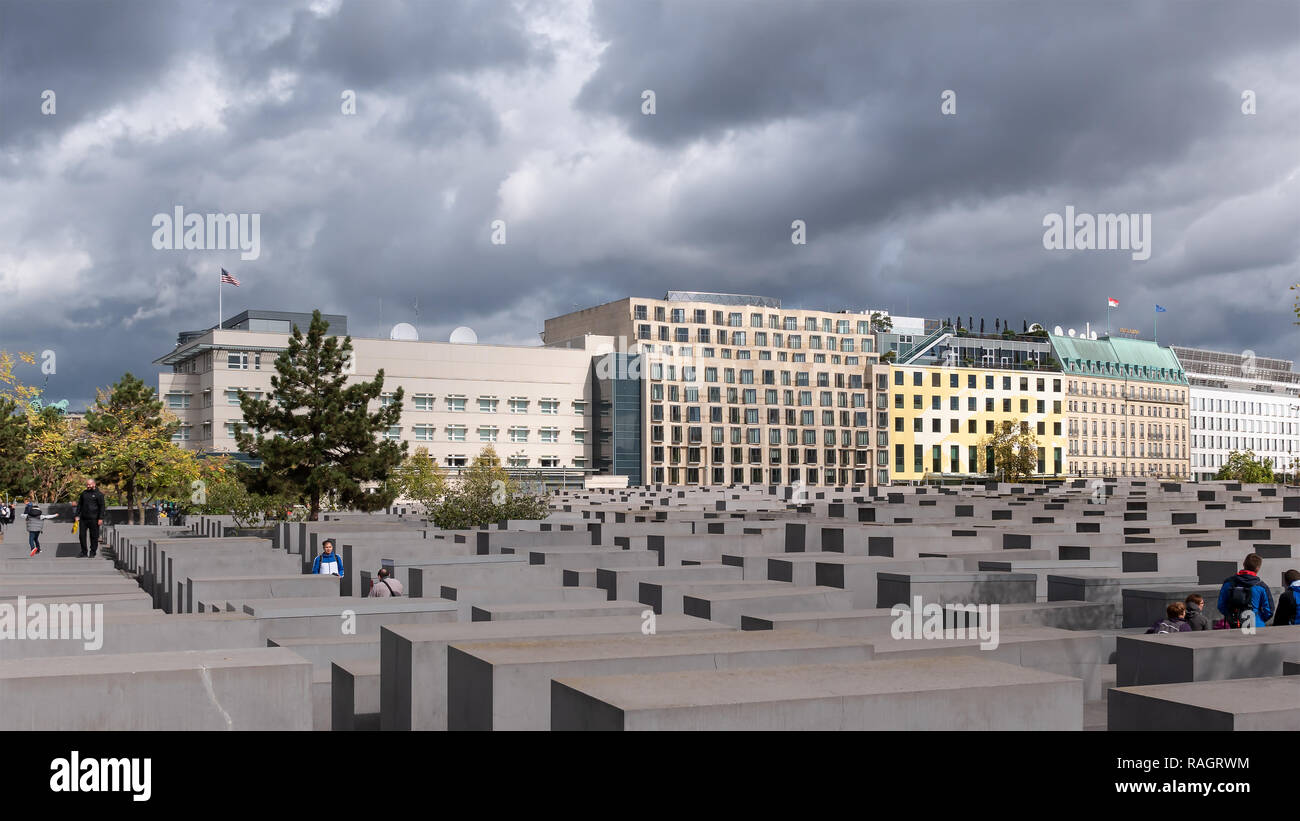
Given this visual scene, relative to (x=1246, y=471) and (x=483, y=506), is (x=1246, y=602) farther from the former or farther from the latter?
(x=1246, y=471)

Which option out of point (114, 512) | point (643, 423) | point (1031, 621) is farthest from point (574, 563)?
point (643, 423)

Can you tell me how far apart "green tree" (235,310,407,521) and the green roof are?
125306 mm

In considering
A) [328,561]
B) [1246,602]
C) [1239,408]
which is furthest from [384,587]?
[1239,408]

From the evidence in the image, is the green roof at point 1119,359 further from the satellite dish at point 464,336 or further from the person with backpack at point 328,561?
the person with backpack at point 328,561

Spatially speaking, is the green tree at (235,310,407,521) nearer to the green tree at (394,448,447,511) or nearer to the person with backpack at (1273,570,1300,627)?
the person with backpack at (1273,570,1300,627)

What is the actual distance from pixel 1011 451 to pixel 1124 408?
30.4 meters

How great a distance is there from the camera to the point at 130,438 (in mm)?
45938

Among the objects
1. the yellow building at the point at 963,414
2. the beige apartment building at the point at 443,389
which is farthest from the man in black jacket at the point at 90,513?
the yellow building at the point at 963,414

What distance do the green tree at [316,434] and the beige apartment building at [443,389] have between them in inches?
2648

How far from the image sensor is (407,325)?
124 meters

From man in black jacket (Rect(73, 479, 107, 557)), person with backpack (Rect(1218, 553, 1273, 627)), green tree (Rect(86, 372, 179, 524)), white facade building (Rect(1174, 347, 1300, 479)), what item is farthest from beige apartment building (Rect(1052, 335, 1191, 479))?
person with backpack (Rect(1218, 553, 1273, 627))

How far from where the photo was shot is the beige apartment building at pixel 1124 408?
5910 inches

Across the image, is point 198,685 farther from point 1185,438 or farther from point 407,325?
point 1185,438

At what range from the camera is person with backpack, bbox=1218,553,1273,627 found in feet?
40.1
